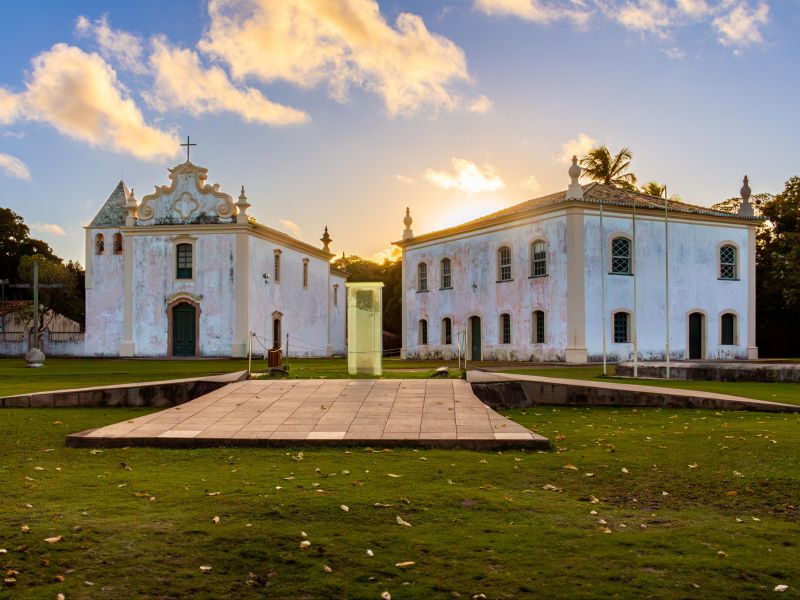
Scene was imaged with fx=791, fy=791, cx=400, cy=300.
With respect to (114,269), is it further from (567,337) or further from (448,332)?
(567,337)

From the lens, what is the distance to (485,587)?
3988 millimetres

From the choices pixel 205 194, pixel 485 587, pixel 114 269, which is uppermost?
pixel 205 194

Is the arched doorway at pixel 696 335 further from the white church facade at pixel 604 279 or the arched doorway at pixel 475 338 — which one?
the arched doorway at pixel 475 338

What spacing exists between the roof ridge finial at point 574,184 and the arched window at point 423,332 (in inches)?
435

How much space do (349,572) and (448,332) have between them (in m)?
32.1

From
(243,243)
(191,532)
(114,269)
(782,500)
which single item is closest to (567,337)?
(243,243)

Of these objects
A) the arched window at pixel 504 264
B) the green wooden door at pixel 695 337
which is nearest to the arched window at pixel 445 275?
the arched window at pixel 504 264

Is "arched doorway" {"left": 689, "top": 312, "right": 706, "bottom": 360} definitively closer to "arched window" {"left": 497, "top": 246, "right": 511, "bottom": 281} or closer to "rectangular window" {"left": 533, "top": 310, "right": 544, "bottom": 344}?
"rectangular window" {"left": 533, "top": 310, "right": 544, "bottom": 344}

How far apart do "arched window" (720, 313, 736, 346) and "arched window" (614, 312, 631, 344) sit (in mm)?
4742

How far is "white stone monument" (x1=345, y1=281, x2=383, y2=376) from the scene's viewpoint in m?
15.0

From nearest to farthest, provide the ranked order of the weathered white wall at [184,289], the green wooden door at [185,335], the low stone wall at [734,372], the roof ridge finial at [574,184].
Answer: the low stone wall at [734,372] < the roof ridge finial at [574,184] < the weathered white wall at [184,289] < the green wooden door at [185,335]

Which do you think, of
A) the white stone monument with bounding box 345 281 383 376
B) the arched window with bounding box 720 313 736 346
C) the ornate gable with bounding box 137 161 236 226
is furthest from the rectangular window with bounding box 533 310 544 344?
the white stone monument with bounding box 345 281 383 376

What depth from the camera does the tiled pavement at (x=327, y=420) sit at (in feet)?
27.2

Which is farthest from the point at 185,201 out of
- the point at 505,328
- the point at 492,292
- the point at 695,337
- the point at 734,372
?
the point at 734,372
